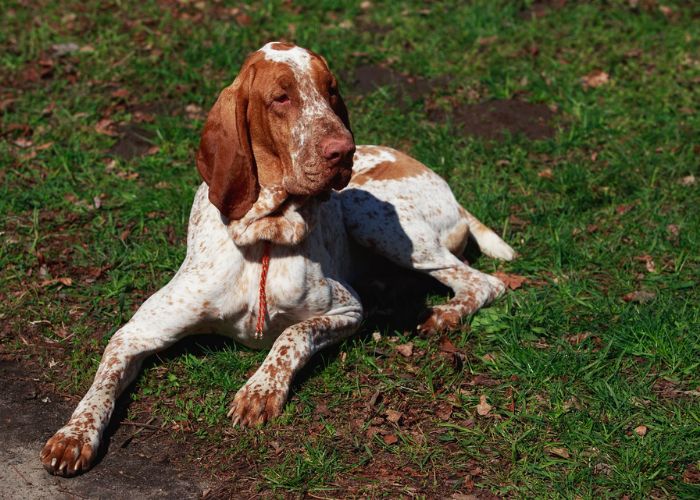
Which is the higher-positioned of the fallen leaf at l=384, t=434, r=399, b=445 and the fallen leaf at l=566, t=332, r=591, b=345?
the fallen leaf at l=384, t=434, r=399, b=445

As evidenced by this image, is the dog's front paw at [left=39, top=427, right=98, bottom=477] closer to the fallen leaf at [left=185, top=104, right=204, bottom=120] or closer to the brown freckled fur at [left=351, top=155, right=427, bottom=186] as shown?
the brown freckled fur at [left=351, top=155, right=427, bottom=186]

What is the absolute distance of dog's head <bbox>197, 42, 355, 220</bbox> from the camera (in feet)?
13.2

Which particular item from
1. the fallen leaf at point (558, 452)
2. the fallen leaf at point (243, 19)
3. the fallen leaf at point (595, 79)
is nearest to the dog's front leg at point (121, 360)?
the fallen leaf at point (558, 452)

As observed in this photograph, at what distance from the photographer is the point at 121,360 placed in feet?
14.1

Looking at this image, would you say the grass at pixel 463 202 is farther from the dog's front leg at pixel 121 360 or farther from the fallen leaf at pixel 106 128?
the dog's front leg at pixel 121 360

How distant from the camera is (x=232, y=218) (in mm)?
4266

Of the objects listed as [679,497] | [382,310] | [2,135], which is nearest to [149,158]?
[2,135]

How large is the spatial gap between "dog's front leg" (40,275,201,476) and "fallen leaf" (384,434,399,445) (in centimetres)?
104

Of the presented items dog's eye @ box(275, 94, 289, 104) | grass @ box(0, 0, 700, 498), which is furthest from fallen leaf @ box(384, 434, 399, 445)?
dog's eye @ box(275, 94, 289, 104)

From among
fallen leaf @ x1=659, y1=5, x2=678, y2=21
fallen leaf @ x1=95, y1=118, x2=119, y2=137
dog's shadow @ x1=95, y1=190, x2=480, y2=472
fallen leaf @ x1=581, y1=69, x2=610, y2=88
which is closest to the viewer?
dog's shadow @ x1=95, y1=190, x2=480, y2=472

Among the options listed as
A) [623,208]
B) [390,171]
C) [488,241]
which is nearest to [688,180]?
[623,208]

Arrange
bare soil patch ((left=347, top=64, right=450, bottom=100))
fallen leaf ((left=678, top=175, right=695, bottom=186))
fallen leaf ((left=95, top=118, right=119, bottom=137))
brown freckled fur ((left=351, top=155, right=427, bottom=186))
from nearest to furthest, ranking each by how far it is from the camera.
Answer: brown freckled fur ((left=351, top=155, right=427, bottom=186)), fallen leaf ((left=678, top=175, right=695, bottom=186)), fallen leaf ((left=95, top=118, right=119, bottom=137)), bare soil patch ((left=347, top=64, right=450, bottom=100))

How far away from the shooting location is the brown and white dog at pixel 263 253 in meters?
4.04

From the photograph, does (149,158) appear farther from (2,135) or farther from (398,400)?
(398,400)
